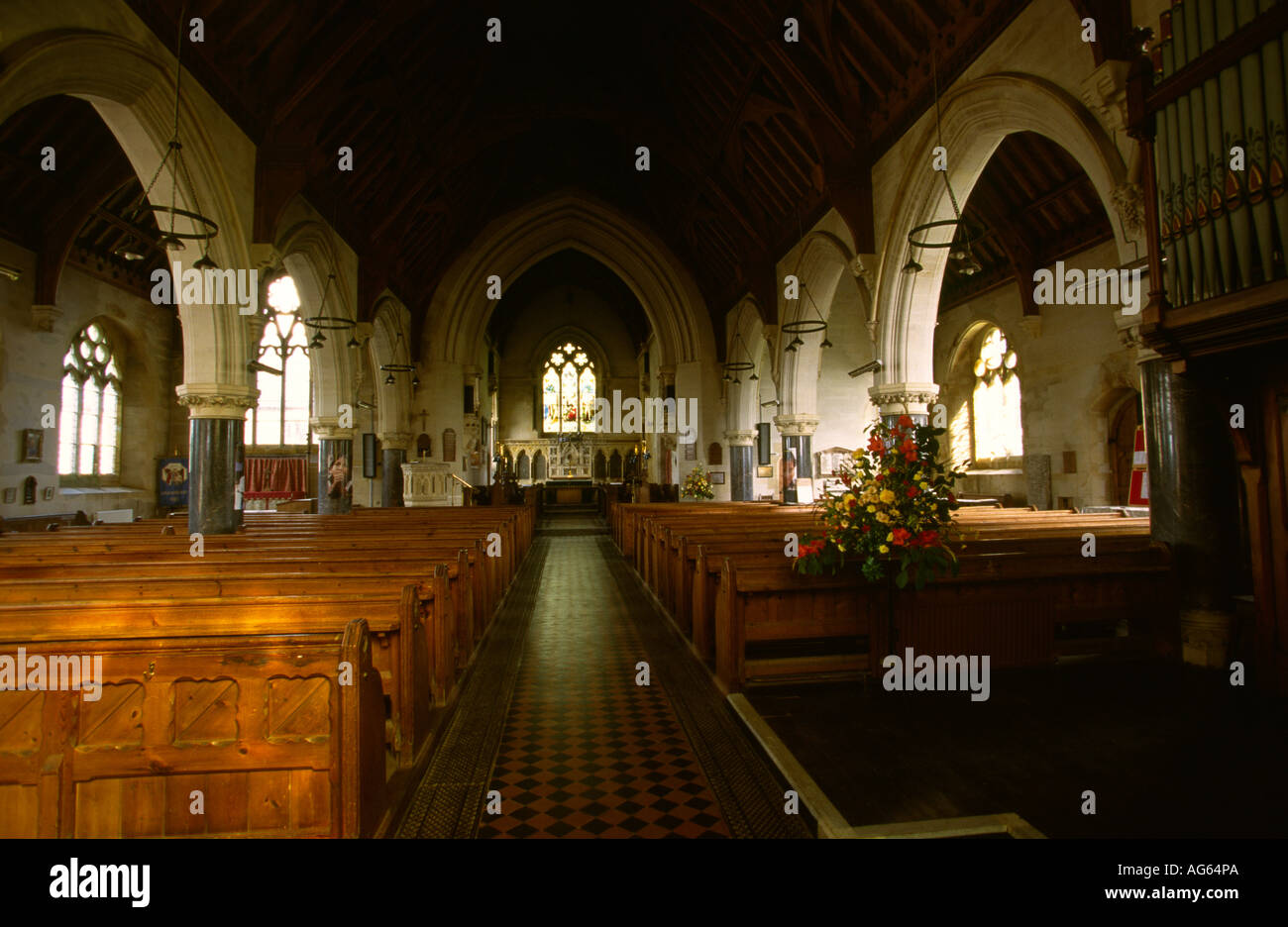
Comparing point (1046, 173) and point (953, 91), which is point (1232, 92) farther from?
point (1046, 173)

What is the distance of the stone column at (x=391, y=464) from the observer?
51.9 feet

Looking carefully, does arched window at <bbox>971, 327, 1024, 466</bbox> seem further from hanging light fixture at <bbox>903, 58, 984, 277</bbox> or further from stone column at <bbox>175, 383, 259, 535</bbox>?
stone column at <bbox>175, 383, 259, 535</bbox>

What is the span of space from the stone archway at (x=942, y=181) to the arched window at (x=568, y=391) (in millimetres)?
18676

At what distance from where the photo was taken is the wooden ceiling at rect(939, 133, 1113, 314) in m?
10.5

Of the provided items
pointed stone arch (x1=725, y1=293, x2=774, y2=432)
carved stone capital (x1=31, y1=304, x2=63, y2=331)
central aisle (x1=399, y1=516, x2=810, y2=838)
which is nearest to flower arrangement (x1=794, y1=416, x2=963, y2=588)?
central aisle (x1=399, y1=516, x2=810, y2=838)

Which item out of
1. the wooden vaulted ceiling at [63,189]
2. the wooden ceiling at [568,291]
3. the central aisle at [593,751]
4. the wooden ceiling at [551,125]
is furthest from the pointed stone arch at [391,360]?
the central aisle at [593,751]

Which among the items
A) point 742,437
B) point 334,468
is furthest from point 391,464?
point 742,437

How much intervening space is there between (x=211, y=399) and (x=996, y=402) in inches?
545

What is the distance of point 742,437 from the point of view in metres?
17.1

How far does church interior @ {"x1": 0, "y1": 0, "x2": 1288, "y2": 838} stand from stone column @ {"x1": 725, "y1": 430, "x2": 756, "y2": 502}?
90mm
